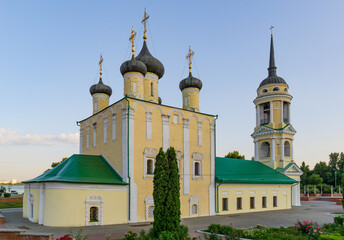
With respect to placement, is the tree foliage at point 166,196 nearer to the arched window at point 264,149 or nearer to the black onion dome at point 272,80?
the arched window at point 264,149

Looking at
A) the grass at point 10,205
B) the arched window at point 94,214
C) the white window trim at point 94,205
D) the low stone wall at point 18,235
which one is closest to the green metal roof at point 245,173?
the white window trim at point 94,205

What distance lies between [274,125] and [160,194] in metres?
25.2

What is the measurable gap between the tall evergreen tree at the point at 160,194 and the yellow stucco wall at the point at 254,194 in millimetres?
12574

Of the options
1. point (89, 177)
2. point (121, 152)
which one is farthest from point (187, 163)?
point (89, 177)

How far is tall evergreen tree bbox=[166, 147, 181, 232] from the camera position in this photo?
39.4 feet

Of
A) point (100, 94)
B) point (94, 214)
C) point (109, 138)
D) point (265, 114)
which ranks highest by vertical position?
point (100, 94)

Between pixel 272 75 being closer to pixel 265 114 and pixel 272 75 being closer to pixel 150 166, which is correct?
pixel 265 114

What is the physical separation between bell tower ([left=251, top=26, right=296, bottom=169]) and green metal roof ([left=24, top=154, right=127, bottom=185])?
20.9 meters

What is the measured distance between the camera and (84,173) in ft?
59.1

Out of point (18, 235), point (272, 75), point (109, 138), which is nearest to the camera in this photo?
point (18, 235)

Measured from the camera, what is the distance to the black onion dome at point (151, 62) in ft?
77.2

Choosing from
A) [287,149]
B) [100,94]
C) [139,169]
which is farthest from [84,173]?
[287,149]

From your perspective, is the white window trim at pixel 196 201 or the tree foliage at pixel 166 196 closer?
the tree foliage at pixel 166 196

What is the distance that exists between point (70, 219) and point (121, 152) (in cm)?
514
